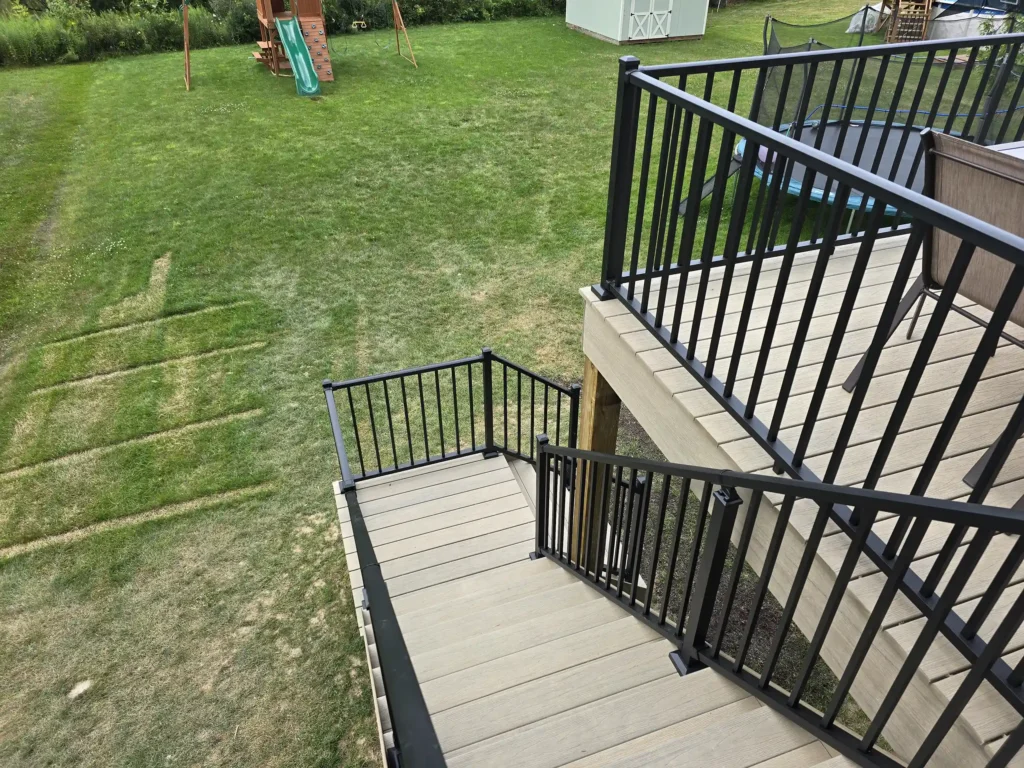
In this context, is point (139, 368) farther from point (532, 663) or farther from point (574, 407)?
point (532, 663)

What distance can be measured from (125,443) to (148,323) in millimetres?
Result: 1785

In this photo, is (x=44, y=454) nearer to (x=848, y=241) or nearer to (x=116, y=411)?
(x=116, y=411)

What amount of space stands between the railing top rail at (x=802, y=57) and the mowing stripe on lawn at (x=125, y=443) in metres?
4.50

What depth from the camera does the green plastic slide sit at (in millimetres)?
12281

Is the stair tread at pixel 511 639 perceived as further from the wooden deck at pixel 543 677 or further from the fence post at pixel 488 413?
the fence post at pixel 488 413

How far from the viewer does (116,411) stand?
18.8ft

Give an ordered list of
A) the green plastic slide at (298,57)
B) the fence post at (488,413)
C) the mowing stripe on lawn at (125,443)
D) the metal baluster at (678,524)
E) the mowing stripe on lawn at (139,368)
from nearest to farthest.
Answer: the metal baluster at (678,524), the fence post at (488,413), the mowing stripe on lawn at (125,443), the mowing stripe on lawn at (139,368), the green plastic slide at (298,57)

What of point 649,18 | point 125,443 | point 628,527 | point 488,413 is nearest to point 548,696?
point 628,527

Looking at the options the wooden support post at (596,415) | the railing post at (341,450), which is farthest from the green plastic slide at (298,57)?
the wooden support post at (596,415)

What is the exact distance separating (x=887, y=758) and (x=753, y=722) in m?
0.33

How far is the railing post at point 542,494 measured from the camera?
3.05m

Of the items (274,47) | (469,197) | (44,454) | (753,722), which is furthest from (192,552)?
(274,47)

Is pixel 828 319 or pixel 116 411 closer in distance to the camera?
pixel 828 319

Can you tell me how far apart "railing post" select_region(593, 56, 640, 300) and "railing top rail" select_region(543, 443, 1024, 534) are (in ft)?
4.01
